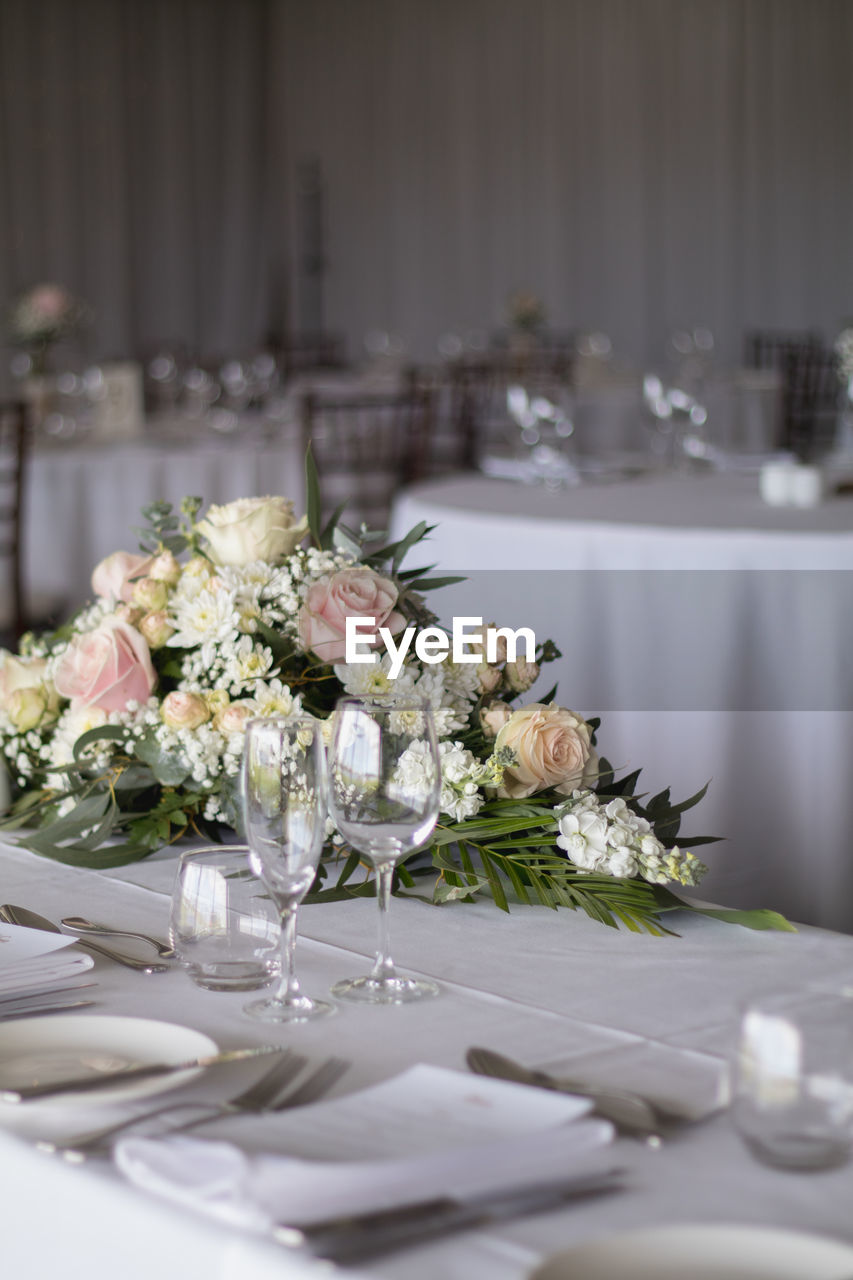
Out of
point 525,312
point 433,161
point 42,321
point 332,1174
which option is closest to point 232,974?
point 332,1174

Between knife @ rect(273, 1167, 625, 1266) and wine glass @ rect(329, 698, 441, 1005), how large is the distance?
309 mm

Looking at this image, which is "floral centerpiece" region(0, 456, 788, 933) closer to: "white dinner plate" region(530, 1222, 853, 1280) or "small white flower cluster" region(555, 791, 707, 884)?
"small white flower cluster" region(555, 791, 707, 884)

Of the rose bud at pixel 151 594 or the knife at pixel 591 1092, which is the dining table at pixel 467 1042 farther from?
the rose bud at pixel 151 594

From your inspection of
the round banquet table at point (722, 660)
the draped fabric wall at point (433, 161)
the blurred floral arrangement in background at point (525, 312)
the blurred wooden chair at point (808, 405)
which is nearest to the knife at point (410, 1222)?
the round banquet table at point (722, 660)

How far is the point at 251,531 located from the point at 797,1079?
805mm

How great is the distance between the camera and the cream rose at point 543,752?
1.27m

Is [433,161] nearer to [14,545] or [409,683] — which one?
[14,545]

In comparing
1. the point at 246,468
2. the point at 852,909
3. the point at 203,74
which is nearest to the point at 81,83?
the point at 203,74

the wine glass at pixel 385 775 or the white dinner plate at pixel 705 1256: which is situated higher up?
the wine glass at pixel 385 775

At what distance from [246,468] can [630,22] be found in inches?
264

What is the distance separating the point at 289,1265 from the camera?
713 millimetres

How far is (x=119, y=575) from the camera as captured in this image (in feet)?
5.00

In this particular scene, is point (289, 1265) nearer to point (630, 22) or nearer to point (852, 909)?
point (852, 909)

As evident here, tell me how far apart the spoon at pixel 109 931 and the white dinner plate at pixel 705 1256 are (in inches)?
19.7
